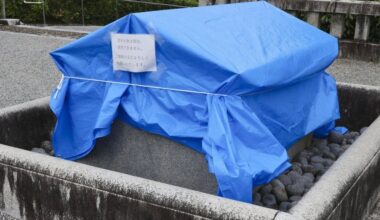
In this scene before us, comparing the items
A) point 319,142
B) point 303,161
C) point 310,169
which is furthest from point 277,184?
point 319,142

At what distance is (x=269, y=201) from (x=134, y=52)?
109cm

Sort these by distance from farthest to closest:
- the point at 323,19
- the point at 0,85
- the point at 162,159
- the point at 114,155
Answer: the point at 323,19 < the point at 0,85 < the point at 114,155 < the point at 162,159

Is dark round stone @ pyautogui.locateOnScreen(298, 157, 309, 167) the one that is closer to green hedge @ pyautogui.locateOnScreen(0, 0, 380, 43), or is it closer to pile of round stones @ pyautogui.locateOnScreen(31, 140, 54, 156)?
pile of round stones @ pyautogui.locateOnScreen(31, 140, 54, 156)

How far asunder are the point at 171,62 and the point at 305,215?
43.5 inches

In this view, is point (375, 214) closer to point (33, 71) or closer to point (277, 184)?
point (277, 184)

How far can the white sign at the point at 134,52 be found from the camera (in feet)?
8.73

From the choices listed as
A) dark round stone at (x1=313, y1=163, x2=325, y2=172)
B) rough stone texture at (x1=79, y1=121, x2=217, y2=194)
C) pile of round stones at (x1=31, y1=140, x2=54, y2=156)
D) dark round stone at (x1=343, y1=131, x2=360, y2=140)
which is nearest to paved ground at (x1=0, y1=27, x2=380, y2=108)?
pile of round stones at (x1=31, y1=140, x2=54, y2=156)

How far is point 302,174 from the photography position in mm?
3195

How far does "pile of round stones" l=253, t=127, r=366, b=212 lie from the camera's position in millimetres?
2822

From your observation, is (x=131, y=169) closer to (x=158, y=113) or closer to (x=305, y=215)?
(x=158, y=113)

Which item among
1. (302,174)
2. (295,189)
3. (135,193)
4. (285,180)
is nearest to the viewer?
(135,193)

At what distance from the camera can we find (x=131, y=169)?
2984mm

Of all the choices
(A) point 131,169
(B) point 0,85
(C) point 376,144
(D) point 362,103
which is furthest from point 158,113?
(B) point 0,85

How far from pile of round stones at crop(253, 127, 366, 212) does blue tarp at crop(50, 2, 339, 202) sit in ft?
0.77
